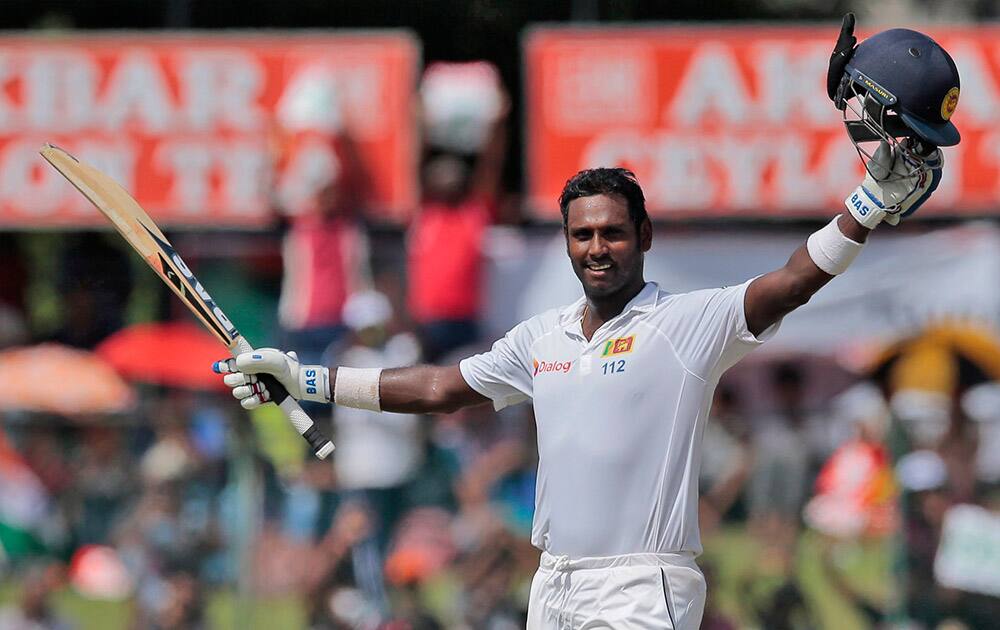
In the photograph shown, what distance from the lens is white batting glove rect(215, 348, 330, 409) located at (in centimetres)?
602

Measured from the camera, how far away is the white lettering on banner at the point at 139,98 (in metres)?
13.4

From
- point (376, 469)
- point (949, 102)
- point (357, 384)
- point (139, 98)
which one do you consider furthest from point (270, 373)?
point (139, 98)

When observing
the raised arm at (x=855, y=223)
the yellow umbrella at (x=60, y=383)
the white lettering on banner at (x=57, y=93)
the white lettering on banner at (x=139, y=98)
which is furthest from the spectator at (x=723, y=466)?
the white lettering on banner at (x=57, y=93)

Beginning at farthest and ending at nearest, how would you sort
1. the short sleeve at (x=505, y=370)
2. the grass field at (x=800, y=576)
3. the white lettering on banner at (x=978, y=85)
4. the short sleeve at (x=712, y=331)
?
the white lettering on banner at (x=978, y=85), the grass field at (x=800, y=576), the short sleeve at (x=505, y=370), the short sleeve at (x=712, y=331)

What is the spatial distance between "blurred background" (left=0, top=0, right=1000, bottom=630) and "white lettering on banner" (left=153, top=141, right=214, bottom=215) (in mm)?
20

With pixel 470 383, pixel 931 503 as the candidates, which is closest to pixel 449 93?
pixel 931 503

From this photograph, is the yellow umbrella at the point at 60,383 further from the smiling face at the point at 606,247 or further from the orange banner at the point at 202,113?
the smiling face at the point at 606,247

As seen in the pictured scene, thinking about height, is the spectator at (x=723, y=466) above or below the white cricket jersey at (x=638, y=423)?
below

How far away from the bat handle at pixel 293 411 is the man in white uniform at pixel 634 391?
91 centimetres

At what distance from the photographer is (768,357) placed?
13.1 m

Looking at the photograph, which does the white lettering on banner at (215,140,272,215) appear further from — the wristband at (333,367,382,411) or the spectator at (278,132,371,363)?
the wristband at (333,367,382,411)

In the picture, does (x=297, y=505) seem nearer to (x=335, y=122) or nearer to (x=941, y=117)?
(x=335, y=122)

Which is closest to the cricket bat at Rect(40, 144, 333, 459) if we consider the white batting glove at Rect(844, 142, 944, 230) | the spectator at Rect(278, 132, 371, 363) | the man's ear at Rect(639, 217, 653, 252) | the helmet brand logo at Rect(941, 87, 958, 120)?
the man's ear at Rect(639, 217, 653, 252)

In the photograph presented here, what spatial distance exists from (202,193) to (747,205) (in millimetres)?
4431
